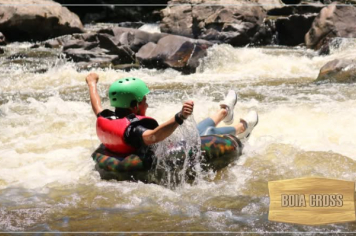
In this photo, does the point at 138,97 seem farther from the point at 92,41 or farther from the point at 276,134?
the point at 92,41

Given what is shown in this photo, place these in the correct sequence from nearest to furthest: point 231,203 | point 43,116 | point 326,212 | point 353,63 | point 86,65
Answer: point 326,212, point 231,203, point 43,116, point 353,63, point 86,65

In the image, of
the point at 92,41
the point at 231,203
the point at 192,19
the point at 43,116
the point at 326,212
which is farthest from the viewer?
the point at 192,19

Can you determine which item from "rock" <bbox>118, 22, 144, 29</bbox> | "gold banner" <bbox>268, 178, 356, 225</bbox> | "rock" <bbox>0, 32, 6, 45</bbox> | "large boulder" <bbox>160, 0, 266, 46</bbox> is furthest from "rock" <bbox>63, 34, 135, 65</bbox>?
"gold banner" <bbox>268, 178, 356, 225</bbox>

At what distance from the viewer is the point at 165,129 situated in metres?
3.38

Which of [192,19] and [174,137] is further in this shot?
[192,19]

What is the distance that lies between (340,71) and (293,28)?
645 cm

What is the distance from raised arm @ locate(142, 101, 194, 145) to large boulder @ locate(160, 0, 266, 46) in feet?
33.5

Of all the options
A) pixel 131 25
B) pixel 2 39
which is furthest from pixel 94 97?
pixel 131 25

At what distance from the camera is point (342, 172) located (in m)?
3.89

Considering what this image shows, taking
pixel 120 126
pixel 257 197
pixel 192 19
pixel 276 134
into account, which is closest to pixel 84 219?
pixel 120 126

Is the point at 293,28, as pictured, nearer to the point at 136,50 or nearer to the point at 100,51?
the point at 136,50

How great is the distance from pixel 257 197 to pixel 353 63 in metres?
5.42

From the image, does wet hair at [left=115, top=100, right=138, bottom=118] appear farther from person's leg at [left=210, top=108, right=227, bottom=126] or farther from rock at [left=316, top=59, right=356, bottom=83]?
rock at [left=316, top=59, right=356, bottom=83]

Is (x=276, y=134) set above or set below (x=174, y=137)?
below
